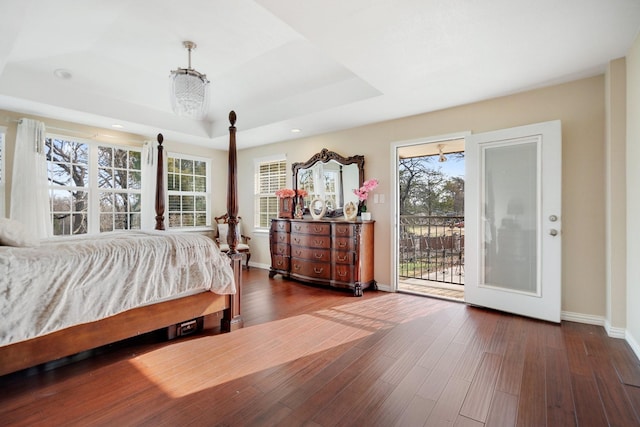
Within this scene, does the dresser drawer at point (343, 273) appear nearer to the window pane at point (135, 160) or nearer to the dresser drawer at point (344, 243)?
the dresser drawer at point (344, 243)

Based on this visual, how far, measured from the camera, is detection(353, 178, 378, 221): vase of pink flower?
13.2ft

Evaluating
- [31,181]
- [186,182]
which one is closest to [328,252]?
[186,182]

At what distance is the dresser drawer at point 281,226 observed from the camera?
4.57 meters

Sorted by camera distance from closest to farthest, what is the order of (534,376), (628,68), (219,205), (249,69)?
(534,376), (628,68), (249,69), (219,205)

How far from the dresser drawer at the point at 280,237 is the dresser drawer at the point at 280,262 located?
9.9 inches

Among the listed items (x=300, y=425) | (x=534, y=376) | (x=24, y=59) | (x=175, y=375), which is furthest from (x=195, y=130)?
(x=534, y=376)

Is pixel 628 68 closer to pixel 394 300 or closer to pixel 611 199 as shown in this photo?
pixel 611 199

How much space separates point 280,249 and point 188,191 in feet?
7.23

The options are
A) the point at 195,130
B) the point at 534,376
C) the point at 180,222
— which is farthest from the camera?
the point at 180,222

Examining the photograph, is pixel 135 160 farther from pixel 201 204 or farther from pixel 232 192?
pixel 232 192

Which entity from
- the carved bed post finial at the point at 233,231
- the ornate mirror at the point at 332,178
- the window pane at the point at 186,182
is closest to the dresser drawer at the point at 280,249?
the ornate mirror at the point at 332,178

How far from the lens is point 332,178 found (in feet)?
14.9

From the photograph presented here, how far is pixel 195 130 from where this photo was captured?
4.79 m

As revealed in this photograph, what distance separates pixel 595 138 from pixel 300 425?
347 centimetres
